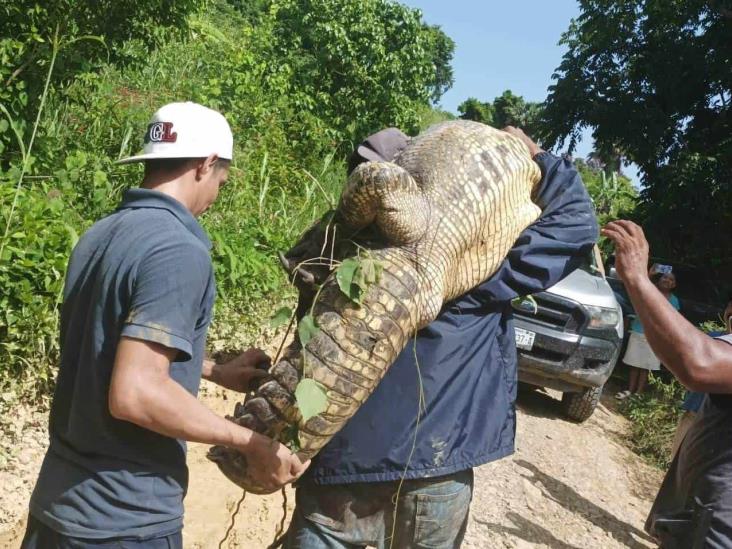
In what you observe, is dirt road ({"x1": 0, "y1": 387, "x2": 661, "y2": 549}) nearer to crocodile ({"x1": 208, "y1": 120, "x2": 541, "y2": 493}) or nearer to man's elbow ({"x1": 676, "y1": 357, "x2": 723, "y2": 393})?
crocodile ({"x1": 208, "y1": 120, "x2": 541, "y2": 493})

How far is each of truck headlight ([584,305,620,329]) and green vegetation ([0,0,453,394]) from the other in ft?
9.13

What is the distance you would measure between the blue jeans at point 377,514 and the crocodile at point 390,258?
290mm

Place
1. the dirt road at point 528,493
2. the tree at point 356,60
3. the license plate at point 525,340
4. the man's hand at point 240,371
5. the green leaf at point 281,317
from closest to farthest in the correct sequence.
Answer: the green leaf at point 281,317
the man's hand at point 240,371
the dirt road at point 528,493
the license plate at point 525,340
the tree at point 356,60

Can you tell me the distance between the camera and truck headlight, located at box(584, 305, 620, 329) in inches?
266

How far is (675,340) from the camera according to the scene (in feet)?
7.43

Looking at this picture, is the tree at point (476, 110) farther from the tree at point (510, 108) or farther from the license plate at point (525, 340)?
the license plate at point (525, 340)

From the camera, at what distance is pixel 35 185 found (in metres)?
4.83

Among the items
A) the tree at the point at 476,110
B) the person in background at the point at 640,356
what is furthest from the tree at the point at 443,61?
the person in background at the point at 640,356

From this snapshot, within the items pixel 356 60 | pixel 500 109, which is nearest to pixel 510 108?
pixel 500 109

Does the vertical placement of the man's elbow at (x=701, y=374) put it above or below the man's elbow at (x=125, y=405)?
above

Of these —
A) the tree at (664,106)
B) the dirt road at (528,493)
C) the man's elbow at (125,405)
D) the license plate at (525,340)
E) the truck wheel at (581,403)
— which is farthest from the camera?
the tree at (664,106)

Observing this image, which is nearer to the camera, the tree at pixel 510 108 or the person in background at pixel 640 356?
the person in background at pixel 640 356

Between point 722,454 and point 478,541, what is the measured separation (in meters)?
2.43

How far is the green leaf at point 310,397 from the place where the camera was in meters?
1.73
